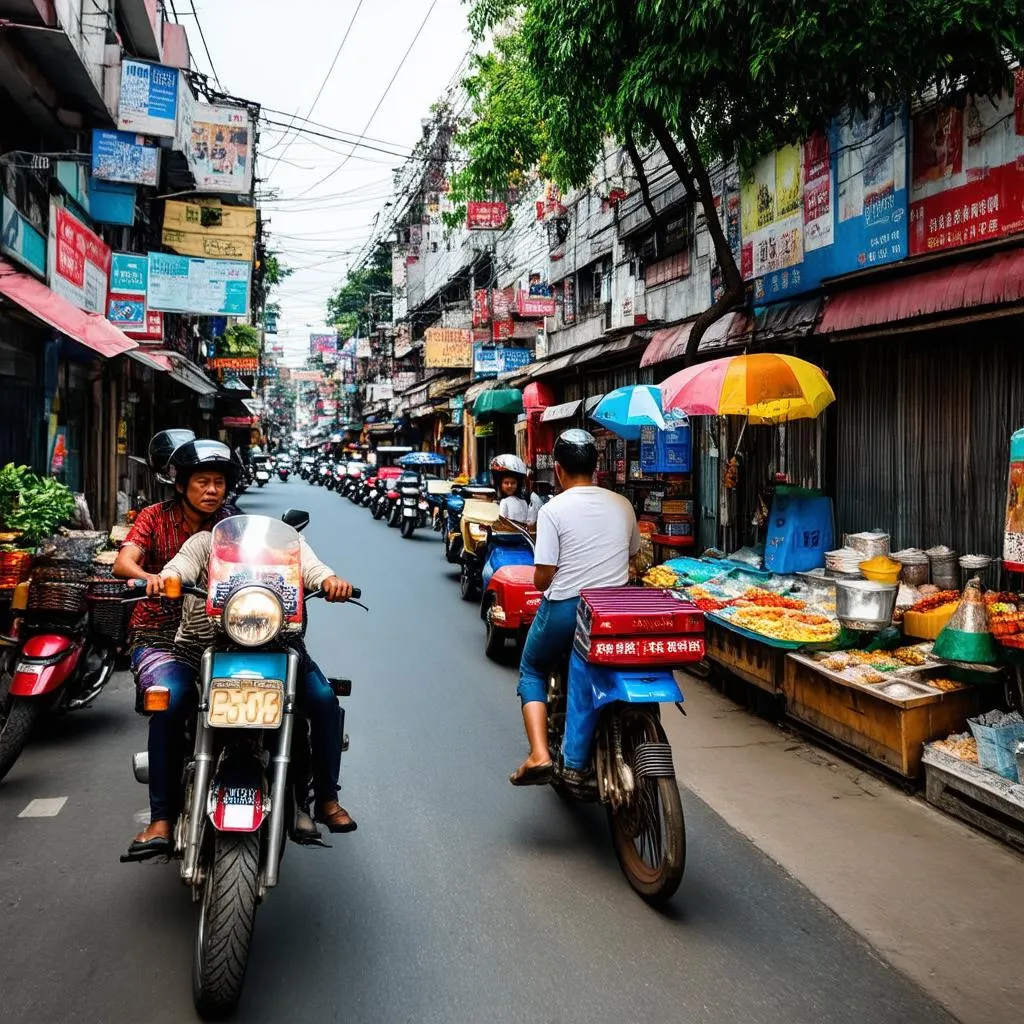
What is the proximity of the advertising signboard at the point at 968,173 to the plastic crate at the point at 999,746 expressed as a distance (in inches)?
148

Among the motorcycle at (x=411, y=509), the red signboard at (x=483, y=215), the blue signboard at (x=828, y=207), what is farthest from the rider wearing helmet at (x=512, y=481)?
the red signboard at (x=483, y=215)

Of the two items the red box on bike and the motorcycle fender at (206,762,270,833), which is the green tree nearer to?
the red box on bike

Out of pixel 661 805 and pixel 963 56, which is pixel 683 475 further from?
pixel 661 805

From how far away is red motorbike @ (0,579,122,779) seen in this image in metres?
4.86

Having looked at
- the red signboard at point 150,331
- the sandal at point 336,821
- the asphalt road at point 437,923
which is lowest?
the asphalt road at point 437,923

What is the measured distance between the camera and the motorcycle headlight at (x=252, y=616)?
305 cm

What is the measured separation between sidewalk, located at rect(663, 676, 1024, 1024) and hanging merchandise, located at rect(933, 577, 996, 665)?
0.83 m

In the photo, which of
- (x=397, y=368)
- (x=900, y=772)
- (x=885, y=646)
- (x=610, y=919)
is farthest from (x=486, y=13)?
(x=397, y=368)

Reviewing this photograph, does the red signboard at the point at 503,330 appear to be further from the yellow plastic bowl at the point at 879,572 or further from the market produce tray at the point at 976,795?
the market produce tray at the point at 976,795

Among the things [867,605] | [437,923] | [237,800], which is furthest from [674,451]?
[237,800]

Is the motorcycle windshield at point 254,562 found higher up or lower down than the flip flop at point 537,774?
higher up

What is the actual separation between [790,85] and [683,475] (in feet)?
22.1

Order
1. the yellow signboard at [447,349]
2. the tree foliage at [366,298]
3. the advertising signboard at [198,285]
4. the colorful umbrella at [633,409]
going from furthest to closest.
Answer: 1. the tree foliage at [366,298]
2. the yellow signboard at [447,349]
3. the advertising signboard at [198,285]
4. the colorful umbrella at [633,409]

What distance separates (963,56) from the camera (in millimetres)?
6457
